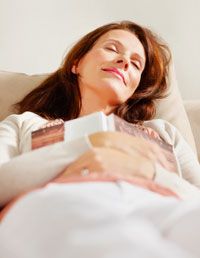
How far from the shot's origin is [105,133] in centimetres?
87

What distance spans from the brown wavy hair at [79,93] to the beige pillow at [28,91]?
0.03 meters

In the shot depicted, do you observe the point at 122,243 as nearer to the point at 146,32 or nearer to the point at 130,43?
the point at 130,43

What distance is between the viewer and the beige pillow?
4.72ft

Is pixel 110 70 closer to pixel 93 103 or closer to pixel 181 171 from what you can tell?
pixel 93 103

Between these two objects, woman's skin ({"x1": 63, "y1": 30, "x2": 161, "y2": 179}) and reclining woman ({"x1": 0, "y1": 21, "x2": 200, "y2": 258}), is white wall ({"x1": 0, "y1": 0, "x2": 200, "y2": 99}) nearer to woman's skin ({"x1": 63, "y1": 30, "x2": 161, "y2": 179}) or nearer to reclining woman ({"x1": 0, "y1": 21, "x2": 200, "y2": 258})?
reclining woman ({"x1": 0, "y1": 21, "x2": 200, "y2": 258})

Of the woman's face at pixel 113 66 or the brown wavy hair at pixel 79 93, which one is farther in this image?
the brown wavy hair at pixel 79 93

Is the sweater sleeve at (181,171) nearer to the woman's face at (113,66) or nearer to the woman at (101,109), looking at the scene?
the woman at (101,109)

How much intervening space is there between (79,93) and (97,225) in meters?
0.87

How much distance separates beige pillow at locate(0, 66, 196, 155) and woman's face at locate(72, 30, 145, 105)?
182 mm

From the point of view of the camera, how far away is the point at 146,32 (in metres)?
1.52

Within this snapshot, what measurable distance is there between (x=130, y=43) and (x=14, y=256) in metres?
0.91

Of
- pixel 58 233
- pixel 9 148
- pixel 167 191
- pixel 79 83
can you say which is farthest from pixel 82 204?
pixel 79 83

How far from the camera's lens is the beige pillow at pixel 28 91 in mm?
1437

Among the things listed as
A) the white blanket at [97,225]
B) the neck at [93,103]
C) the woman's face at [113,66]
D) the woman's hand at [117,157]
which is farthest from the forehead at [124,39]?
the white blanket at [97,225]
